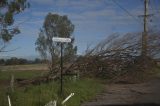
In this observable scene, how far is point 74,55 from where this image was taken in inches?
944

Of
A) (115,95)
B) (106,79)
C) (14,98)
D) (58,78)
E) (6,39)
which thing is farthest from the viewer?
(6,39)

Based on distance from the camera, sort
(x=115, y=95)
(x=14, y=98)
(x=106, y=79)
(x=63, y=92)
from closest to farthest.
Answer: (x=14, y=98), (x=63, y=92), (x=115, y=95), (x=106, y=79)

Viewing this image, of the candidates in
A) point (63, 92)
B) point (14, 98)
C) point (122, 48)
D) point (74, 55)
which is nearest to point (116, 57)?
point (122, 48)

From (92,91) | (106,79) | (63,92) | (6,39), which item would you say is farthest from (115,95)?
(6,39)

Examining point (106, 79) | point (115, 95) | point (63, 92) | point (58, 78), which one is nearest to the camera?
point (63, 92)

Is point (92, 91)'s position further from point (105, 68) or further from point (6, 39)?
point (6, 39)

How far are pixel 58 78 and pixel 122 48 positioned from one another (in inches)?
161

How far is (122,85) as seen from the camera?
25.2m

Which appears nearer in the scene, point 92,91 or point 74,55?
point 92,91

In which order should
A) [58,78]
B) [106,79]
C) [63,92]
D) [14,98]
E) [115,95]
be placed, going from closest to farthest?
[14,98]
[63,92]
[115,95]
[58,78]
[106,79]

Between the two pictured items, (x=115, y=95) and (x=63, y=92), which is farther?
(x=115, y=95)

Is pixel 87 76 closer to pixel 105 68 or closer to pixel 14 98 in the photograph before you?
pixel 105 68

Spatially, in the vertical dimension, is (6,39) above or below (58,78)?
above

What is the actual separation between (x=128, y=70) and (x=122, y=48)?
1.32 m
